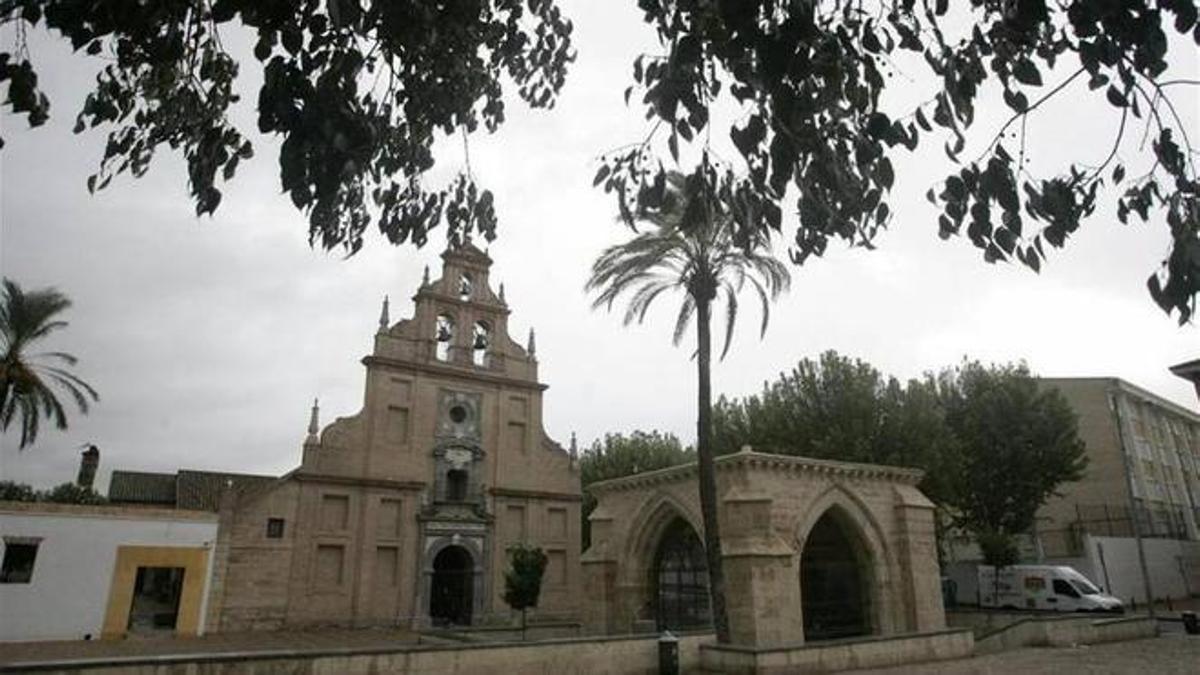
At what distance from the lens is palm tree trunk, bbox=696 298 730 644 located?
52.1ft

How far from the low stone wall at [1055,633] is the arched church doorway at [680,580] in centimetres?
738

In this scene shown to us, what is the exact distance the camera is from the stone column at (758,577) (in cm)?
1734

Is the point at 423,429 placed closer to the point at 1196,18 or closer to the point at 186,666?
the point at 186,666

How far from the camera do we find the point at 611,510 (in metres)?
23.8

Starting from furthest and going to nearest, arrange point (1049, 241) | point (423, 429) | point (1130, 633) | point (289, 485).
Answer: point (423, 429)
point (289, 485)
point (1130, 633)
point (1049, 241)

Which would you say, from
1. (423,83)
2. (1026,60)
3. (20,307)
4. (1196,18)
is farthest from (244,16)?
(20,307)

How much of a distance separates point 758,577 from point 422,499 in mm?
16699

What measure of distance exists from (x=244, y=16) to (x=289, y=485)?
89.9ft

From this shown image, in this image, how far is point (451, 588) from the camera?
30422 mm

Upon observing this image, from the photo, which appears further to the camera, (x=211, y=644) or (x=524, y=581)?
(x=524, y=581)

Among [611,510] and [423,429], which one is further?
[423,429]

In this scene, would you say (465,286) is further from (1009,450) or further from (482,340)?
(1009,450)

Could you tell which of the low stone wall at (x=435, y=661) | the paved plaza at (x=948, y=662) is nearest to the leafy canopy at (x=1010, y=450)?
the paved plaza at (x=948, y=662)

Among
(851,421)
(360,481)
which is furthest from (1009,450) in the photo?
(360,481)
